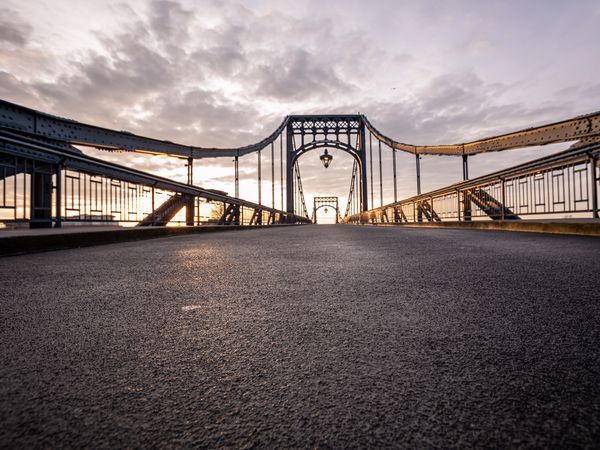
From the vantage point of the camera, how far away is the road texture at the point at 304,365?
21.8 inches

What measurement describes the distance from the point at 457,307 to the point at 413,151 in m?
31.1

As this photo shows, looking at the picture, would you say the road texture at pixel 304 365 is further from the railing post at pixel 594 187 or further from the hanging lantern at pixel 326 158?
the hanging lantern at pixel 326 158

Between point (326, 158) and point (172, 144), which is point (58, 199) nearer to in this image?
point (172, 144)

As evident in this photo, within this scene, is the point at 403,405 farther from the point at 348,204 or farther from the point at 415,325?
the point at 348,204

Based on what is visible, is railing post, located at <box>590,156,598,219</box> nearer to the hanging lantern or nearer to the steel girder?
the steel girder

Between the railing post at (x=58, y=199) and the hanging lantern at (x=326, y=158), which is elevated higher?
the hanging lantern at (x=326, y=158)

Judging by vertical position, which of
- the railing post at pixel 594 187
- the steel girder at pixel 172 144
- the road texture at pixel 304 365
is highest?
the steel girder at pixel 172 144

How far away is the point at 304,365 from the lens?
31.9 inches

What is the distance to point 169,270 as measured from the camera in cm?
237

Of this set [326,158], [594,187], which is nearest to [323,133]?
[326,158]

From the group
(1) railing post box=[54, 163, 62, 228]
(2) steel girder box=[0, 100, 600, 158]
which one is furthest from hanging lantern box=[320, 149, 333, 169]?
(1) railing post box=[54, 163, 62, 228]

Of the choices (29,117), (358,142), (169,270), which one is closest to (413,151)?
(358,142)

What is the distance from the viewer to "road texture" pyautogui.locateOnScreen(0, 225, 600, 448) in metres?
0.55

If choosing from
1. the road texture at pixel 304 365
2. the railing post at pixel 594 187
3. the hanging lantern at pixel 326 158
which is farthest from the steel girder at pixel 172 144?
the hanging lantern at pixel 326 158
